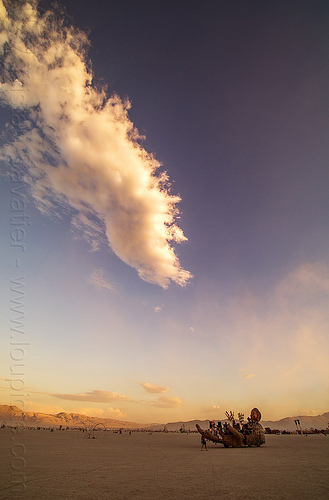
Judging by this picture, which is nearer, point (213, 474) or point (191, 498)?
point (191, 498)

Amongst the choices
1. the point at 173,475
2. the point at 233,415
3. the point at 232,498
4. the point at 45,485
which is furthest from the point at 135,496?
the point at 233,415

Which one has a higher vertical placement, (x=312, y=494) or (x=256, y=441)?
(x=312, y=494)

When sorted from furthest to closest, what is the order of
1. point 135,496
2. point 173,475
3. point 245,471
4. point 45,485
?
1. point 245,471
2. point 173,475
3. point 45,485
4. point 135,496

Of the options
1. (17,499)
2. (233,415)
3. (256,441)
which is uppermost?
(17,499)

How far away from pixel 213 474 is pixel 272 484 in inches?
114

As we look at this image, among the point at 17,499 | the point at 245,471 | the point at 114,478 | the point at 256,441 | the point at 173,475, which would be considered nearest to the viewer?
the point at 17,499

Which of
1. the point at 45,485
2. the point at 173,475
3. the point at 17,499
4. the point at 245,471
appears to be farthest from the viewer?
the point at 245,471

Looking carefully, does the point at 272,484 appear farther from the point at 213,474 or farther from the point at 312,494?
the point at 213,474

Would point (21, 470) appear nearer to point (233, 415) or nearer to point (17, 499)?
point (17, 499)

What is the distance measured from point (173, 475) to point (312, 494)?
5.62 m

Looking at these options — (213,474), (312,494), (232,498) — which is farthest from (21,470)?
(312,494)

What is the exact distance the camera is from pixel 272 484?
9.38 metres

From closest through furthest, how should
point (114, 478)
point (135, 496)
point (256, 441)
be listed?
point (135, 496) → point (114, 478) → point (256, 441)

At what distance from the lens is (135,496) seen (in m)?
7.71
